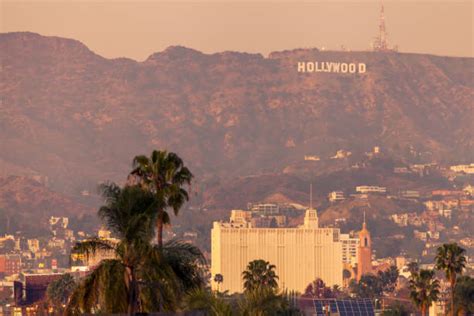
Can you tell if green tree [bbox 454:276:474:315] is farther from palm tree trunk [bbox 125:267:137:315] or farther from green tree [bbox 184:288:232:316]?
palm tree trunk [bbox 125:267:137:315]

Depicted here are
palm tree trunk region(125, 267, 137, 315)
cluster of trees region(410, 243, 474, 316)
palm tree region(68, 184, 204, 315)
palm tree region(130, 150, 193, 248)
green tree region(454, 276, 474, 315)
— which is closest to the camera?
palm tree trunk region(125, 267, 137, 315)

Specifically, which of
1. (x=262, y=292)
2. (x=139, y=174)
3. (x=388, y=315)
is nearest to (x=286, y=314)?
(x=262, y=292)

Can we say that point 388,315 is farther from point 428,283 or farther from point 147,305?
point 147,305

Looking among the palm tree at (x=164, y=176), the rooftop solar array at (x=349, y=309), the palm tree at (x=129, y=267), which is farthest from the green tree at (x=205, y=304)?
the rooftop solar array at (x=349, y=309)

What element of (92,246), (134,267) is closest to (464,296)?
(92,246)

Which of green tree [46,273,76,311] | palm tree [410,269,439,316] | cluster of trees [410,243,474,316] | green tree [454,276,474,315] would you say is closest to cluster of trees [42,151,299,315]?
cluster of trees [410,243,474,316]

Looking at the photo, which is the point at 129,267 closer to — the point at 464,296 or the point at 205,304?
the point at 205,304
